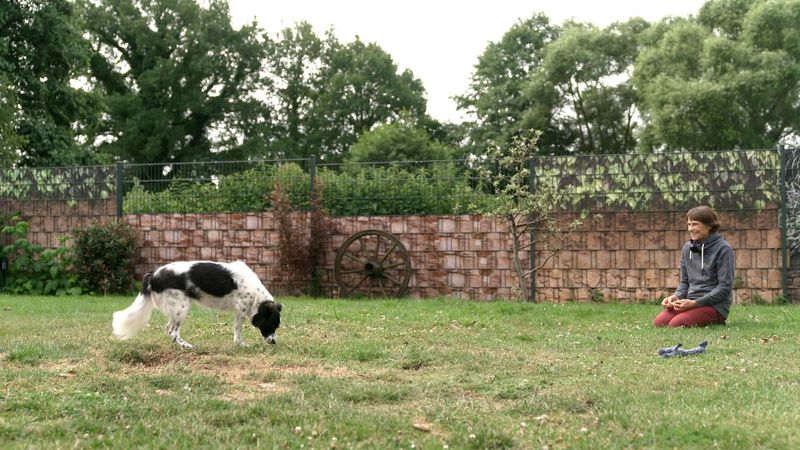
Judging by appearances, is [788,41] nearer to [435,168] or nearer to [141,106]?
[435,168]

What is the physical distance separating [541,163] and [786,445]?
32.2 ft

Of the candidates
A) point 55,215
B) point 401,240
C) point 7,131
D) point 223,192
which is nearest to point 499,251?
point 401,240

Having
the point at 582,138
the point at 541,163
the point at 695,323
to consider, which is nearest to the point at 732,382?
the point at 695,323

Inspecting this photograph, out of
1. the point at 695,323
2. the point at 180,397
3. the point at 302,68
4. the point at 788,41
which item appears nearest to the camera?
the point at 180,397

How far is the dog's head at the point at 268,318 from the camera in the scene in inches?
301

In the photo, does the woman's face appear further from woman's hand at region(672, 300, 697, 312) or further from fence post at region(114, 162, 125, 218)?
fence post at region(114, 162, 125, 218)

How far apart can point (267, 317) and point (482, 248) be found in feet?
22.3

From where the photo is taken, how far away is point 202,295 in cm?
771

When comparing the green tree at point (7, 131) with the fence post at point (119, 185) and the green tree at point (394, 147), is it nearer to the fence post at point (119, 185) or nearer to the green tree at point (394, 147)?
the fence post at point (119, 185)

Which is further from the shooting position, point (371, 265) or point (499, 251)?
point (371, 265)

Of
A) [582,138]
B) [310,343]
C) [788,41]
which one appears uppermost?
[788,41]

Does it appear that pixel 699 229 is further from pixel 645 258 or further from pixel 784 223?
pixel 784 223

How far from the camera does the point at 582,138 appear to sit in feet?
135

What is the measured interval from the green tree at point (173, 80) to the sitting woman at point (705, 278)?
3504 cm
